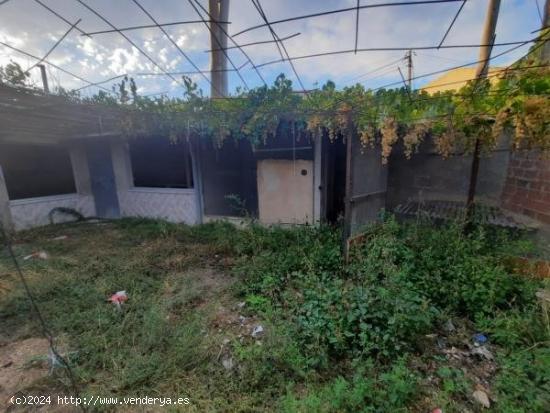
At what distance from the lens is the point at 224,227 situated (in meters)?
5.05

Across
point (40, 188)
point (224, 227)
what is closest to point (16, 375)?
point (224, 227)

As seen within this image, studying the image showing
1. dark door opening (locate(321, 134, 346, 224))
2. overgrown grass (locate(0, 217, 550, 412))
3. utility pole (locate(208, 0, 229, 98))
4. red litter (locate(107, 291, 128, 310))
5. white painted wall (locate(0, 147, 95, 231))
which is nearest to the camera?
overgrown grass (locate(0, 217, 550, 412))

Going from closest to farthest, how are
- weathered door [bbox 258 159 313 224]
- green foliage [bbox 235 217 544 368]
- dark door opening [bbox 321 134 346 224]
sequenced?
green foliage [bbox 235 217 544 368] < dark door opening [bbox 321 134 346 224] < weathered door [bbox 258 159 313 224]

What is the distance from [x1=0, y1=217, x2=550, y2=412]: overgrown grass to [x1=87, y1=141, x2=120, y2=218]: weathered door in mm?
2991

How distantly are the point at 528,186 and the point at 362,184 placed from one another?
1903 mm

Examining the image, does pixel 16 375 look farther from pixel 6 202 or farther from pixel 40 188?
pixel 40 188

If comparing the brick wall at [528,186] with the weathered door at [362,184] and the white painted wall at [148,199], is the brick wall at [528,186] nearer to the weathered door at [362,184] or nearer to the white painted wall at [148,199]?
the weathered door at [362,184]

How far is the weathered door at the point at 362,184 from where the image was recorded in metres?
3.11

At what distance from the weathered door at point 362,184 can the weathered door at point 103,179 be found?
601 centimetres

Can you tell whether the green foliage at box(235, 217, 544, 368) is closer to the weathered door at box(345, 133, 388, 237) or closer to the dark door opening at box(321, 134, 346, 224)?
the weathered door at box(345, 133, 388, 237)

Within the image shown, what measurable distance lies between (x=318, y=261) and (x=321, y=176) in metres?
1.58

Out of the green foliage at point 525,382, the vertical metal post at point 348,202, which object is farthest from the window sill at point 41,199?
the green foliage at point 525,382

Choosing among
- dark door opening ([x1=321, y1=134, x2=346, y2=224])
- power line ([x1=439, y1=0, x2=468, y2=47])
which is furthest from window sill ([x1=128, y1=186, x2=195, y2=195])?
power line ([x1=439, y1=0, x2=468, y2=47])

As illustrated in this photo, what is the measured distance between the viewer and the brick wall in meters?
2.79
